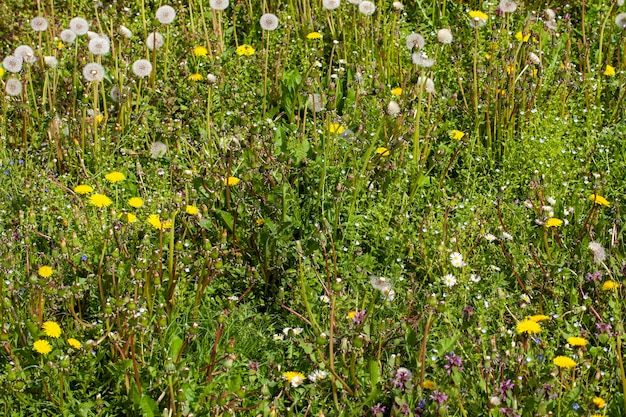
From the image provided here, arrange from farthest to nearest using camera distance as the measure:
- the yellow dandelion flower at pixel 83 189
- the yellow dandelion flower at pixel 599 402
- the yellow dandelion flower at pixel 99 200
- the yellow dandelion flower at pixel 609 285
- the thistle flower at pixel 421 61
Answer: the thistle flower at pixel 421 61 → the yellow dandelion flower at pixel 83 189 → the yellow dandelion flower at pixel 99 200 → the yellow dandelion flower at pixel 609 285 → the yellow dandelion flower at pixel 599 402

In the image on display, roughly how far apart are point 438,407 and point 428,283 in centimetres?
81

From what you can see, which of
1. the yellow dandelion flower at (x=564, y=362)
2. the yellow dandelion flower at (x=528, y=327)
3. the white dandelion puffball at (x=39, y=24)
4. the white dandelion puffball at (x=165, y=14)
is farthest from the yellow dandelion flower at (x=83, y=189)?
the yellow dandelion flower at (x=564, y=362)

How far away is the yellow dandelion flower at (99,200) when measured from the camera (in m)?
3.03

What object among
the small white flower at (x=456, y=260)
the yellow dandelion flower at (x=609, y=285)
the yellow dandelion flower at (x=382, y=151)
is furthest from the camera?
the yellow dandelion flower at (x=382, y=151)

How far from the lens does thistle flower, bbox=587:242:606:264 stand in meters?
2.79

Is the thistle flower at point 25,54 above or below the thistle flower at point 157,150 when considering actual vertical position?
above

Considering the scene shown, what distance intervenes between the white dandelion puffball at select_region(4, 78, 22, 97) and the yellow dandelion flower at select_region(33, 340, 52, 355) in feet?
5.06

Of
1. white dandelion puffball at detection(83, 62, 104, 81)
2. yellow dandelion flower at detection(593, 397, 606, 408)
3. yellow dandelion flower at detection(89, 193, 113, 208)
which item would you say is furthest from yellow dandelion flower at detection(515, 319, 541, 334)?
white dandelion puffball at detection(83, 62, 104, 81)

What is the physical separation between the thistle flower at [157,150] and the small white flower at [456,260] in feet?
4.36

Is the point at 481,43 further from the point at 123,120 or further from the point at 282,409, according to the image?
the point at 282,409

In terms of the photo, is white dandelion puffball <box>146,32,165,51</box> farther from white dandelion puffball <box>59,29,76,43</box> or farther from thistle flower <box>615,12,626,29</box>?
thistle flower <box>615,12,626,29</box>

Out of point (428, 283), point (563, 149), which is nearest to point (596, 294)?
point (428, 283)

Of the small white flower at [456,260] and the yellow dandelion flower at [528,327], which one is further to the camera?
the small white flower at [456,260]

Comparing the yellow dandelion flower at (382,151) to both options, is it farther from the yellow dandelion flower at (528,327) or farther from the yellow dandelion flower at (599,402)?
the yellow dandelion flower at (599,402)
